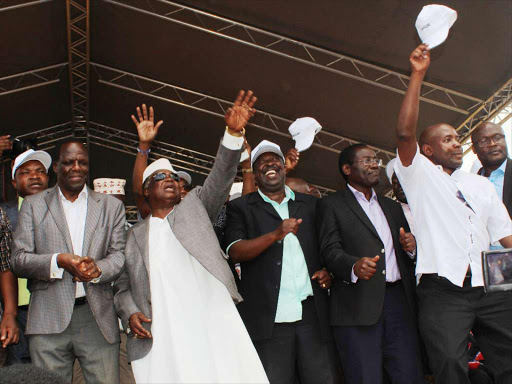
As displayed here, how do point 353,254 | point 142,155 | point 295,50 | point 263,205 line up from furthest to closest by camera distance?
point 295,50
point 142,155
point 263,205
point 353,254

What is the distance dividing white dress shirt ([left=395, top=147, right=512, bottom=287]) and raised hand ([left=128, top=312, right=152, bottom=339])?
1.51 m

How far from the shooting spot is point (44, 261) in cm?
329

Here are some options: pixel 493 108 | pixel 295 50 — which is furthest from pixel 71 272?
pixel 493 108

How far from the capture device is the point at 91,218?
361 cm

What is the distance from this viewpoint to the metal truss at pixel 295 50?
30.2ft

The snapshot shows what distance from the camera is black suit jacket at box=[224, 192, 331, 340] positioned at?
140 inches

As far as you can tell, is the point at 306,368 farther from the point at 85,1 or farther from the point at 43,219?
the point at 85,1

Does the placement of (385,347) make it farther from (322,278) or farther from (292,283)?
(292,283)

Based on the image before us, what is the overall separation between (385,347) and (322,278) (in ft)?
1.85

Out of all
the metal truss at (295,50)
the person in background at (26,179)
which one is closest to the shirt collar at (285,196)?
the person in background at (26,179)

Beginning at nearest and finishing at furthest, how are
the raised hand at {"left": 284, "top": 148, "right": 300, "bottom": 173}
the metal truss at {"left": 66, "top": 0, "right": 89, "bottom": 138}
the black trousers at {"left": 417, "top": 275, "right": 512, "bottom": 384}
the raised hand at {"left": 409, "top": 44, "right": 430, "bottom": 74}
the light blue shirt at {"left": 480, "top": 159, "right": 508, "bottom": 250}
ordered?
the black trousers at {"left": 417, "top": 275, "right": 512, "bottom": 384}, the raised hand at {"left": 409, "top": 44, "right": 430, "bottom": 74}, the light blue shirt at {"left": 480, "top": 159, "right": 508, "bottom": 250}, the raised hand at {"left": 284, "top": 148, "right": 300, "bottom": 173}, the metal truss at {"left": 66, "top": 0, "right": 89, "bottom": 138}

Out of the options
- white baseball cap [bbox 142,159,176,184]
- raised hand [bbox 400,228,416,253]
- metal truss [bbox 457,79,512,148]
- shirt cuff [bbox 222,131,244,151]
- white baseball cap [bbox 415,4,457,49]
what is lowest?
raised hand [bbox 400,228,416,253]

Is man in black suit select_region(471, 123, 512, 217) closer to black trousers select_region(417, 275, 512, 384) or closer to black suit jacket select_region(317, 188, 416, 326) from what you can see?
black suit jacket select_region(317, 188, 416, 326)

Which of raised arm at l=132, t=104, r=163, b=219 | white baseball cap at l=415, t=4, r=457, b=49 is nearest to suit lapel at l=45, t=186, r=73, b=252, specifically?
raised arm at l=132, t=104, r=163, b=219
